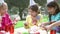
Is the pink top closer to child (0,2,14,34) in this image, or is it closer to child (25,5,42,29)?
child (0,2,14,34)

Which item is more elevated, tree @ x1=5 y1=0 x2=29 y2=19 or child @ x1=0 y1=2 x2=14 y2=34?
tree @ x1=5 y1=0 x2=29 y2=19

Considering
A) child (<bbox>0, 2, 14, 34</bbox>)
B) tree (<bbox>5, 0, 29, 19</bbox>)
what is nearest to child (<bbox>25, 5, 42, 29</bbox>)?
child (<bbox>0, 2, 14, 34</bbox>)

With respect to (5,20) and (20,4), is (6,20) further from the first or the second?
(20,4)

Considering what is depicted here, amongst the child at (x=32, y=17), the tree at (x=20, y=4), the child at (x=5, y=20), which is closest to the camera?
the child at (x=5, y=20)

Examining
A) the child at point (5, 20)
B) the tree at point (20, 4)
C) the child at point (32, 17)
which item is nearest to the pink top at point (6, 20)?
the child at point (5, 20)

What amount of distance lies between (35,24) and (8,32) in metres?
0.31

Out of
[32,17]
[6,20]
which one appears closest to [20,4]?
[32,17]

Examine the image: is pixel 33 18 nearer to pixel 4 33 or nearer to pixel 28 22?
pixel 28 22

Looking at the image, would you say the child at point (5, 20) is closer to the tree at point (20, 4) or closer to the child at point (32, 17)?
the child at point (32, 17)

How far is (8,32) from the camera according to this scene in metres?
1.47

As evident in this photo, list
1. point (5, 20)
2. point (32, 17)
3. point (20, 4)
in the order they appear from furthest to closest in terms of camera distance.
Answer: point (20, 4)
point (32, 17)
point (5, 20)

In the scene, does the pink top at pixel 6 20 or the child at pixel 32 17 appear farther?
the child at pixel 32 17

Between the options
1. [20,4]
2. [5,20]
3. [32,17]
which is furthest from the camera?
[20,4]

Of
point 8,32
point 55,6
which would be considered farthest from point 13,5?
point 55,6
